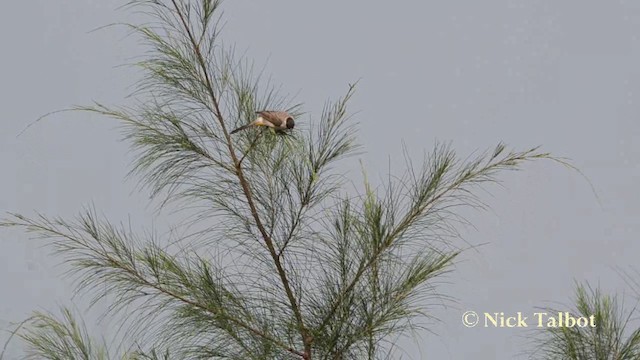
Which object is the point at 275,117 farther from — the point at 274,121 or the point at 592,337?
the point at 592,337

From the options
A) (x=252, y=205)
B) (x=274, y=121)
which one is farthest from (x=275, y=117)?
(x=252, y=205)

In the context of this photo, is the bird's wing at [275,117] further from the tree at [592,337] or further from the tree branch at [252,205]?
the tree at [592,337]

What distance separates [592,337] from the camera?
169cm

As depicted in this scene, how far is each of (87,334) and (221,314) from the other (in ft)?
1.22

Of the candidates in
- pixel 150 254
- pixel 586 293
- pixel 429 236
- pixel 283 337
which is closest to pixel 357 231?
pixel 429 236

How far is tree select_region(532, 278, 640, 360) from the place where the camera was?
165 centimetres

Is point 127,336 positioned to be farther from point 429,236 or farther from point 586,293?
point 586,293

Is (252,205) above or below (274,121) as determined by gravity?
below

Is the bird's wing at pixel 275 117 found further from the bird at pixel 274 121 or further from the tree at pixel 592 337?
the tree at pixel 592 337

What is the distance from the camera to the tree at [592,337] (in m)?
1.65

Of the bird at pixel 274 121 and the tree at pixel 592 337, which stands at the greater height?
the bird at pixel 274 121

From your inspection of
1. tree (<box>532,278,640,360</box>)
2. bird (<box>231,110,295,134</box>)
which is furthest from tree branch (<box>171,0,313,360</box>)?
tree (<box>532,278,640,360</box>)

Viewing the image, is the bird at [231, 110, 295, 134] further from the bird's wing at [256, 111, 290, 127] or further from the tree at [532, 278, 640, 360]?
the tree at [532, 278, 640, 360]

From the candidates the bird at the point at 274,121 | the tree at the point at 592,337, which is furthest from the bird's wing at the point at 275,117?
the tree at the point at 592,337
